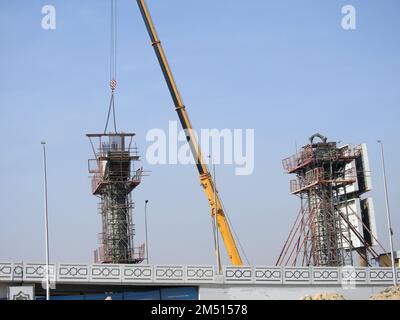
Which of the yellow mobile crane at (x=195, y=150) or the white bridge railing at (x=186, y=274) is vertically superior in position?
the yellow mobile crane at (x=195, y=150)

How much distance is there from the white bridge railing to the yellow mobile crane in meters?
6.02

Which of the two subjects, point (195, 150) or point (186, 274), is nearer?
point (186, 274)

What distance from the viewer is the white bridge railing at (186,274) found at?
117 ft

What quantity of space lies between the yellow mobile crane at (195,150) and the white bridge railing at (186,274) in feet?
19.8

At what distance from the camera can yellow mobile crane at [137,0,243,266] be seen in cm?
4416

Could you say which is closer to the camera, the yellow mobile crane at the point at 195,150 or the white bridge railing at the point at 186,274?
the white bridge railing at the point at 186,274

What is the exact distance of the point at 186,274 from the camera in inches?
1473

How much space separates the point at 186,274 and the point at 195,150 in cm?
1118

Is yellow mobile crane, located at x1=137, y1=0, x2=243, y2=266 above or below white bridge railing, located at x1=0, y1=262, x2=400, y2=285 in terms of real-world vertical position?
above

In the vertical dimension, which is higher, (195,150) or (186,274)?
(195,150)
